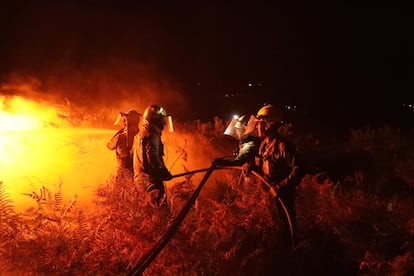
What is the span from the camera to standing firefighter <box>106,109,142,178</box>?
800cm

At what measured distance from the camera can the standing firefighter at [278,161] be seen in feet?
17.7

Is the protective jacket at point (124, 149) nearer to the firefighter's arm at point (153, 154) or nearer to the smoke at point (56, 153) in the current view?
the smoke at point (56, 153)

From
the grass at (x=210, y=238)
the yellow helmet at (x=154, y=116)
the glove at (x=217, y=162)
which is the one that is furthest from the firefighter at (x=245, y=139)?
the yellow helmet at (x=154, y=116)

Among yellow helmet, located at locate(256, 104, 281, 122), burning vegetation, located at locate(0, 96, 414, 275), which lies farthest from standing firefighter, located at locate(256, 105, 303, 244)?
burning vegetation, located at locate(0, 96, 414, 275)

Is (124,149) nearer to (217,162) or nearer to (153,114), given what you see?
(153,114)

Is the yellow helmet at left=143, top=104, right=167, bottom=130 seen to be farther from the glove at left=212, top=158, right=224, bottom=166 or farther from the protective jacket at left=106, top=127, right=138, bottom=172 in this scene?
the glove at left=212, top=158, right=224, bottom=166

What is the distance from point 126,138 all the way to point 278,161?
3.40 m

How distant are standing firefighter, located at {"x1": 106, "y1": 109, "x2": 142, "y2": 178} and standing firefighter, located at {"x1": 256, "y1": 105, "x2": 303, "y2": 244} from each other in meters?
2.79

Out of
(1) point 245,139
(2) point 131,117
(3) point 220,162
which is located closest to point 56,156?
(2) point 131,117

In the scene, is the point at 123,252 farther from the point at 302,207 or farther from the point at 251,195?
the point at 302,207

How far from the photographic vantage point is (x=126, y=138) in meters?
8.12

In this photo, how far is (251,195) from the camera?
5.96m

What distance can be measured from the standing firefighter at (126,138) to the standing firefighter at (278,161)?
2788 mm

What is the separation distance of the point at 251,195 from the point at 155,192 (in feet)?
4.21
